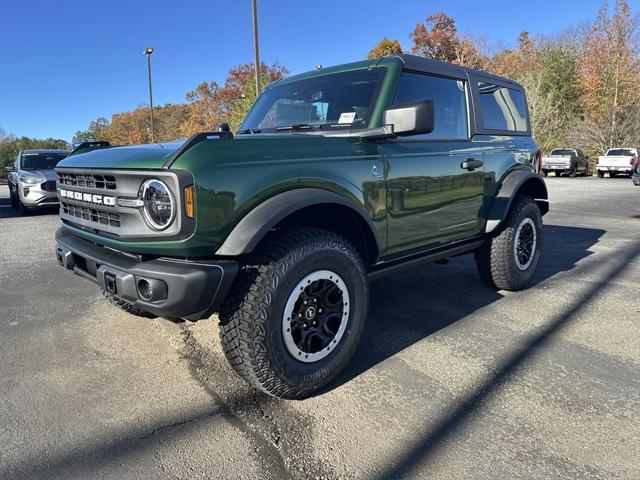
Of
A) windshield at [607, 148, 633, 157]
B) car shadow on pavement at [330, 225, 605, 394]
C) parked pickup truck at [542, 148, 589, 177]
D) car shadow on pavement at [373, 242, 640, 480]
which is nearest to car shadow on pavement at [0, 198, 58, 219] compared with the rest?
car shadow on pavement at [330, 225, 605, 394]

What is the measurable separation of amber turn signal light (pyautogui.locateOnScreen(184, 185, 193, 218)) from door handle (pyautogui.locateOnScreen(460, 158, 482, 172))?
2.31 m

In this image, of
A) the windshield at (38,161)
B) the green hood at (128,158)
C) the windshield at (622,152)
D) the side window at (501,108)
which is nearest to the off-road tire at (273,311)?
the green hood at (128,158)

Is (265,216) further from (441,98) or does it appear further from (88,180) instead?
(441,98)

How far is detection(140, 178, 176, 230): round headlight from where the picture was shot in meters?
2.31

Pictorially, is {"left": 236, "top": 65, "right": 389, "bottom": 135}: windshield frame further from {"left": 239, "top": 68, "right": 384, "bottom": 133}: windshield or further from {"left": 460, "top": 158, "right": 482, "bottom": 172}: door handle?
{"left": 460, "top": 158, "right": 482, "bottom": 172}: door handle

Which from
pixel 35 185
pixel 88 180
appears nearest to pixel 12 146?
pixel 35 185

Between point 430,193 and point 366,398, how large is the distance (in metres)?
1.55

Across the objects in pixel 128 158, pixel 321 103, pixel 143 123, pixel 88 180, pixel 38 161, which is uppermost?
pixel 143 123

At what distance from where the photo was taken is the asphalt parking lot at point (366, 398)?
7.03ft

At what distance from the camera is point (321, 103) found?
3.46 metres

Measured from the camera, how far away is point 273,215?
242 centimetres

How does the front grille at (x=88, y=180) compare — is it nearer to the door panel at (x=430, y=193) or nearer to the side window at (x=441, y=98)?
the door panel at (x=430, y=193)

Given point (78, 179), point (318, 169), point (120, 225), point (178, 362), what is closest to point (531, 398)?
point (318, 169)

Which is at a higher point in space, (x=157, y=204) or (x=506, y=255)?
(x=157, y=204)
